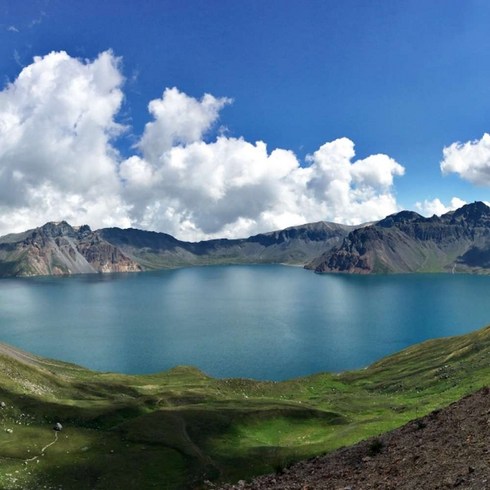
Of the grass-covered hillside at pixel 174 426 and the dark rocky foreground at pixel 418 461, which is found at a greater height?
the dark rocky foreground at pixel 418 461

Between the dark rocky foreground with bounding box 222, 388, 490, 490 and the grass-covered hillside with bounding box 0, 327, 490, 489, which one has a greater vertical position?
the dark rocky foreground with bounding box 222, 388, 490, 490

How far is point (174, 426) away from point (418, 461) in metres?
52.8

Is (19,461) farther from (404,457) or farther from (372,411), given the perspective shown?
(372,411)

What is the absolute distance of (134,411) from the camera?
87562 mm

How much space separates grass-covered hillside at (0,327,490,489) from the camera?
57562 millimetres

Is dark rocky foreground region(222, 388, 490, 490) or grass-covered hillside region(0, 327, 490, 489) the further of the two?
grass-covered hillside region(0, 327, 490, 489)

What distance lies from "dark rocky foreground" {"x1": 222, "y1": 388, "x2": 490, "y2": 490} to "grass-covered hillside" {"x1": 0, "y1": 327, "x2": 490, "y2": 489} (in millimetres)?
19617

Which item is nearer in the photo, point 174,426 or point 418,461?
point 418,461

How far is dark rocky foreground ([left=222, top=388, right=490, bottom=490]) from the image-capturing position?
25859mm

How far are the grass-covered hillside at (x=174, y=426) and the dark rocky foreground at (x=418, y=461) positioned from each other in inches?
772

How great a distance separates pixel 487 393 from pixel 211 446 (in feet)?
146

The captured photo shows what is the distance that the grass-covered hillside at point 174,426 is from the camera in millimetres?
57562

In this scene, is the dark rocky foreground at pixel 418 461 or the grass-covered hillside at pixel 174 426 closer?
the dark rocky foreground at pixel 418 461

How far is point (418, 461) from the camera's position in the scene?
3038 cm
